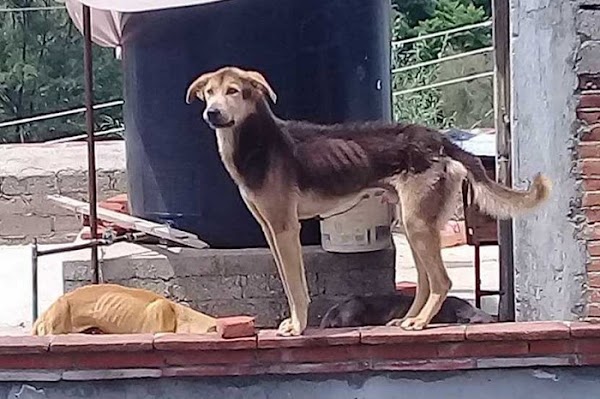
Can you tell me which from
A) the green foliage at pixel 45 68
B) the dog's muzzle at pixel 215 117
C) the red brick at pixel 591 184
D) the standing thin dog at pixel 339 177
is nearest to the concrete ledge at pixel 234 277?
the standing thin dog at pixel 339 177

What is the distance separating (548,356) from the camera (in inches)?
159

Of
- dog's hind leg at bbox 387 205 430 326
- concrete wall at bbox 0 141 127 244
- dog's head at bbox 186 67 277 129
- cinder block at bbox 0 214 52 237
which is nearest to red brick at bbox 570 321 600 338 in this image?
dog's hind leg at bbox 387 205 430 326

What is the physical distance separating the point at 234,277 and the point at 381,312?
3.43ft

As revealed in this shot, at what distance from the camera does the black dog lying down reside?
509 cm

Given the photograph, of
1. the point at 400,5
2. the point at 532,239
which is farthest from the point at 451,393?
the point at 400,5

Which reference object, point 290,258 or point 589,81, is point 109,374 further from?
point 589,81

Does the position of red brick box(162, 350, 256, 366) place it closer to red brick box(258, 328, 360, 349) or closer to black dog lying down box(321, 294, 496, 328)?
red brick box(258, 328, 360, 349)

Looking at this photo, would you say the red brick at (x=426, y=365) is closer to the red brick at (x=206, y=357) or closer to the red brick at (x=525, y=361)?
the red brick at (x=525, y=361)

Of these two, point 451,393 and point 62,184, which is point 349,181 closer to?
point 451,393

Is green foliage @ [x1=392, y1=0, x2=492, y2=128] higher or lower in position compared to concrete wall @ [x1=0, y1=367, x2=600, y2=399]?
higher

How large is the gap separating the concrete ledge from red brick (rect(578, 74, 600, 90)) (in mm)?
1998

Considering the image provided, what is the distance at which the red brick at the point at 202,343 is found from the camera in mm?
3994

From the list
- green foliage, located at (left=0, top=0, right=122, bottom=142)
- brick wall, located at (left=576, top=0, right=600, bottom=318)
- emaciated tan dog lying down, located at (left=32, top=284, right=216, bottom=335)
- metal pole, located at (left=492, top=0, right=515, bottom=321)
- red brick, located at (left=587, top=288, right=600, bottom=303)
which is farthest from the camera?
green foliage, located at (left=0, top=0, right=122, bottom=142)

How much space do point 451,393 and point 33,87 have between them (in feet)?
59.0
